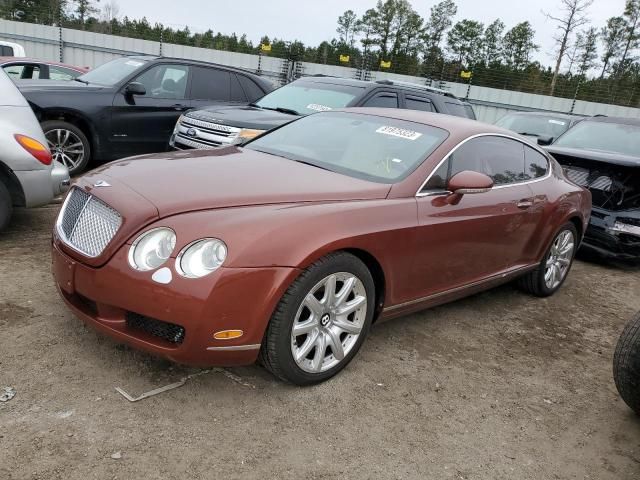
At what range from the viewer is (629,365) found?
297 cm

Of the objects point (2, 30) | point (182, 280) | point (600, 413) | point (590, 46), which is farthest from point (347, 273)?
point (590, 46)

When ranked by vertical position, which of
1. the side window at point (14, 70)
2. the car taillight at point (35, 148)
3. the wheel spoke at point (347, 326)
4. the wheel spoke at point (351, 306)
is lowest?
the wheel spoke at point (347, 326)

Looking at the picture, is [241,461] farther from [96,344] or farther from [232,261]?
[96,344]

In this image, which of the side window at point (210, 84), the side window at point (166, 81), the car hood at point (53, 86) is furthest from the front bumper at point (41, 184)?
the side window at point (210, 84)

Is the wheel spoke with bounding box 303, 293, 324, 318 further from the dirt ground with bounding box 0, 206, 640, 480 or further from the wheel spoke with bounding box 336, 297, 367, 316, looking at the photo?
the dirt ground with bounding box 0, 206, 640, 480

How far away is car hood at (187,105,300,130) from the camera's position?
6.68 meters

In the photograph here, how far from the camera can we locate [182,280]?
97.7 inches

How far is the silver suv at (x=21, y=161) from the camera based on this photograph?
4.37 metres

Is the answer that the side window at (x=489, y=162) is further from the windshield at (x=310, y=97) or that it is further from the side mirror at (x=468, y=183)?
the windshield at (x=310, y=97)

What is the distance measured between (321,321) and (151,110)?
5.63m

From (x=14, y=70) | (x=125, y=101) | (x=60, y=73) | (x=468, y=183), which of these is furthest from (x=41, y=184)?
(x=60, y=73)

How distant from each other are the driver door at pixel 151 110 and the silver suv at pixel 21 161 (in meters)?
2.59

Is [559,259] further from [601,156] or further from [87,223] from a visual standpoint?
[87,223]

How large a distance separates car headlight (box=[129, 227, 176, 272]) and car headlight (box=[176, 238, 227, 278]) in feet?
0.25
